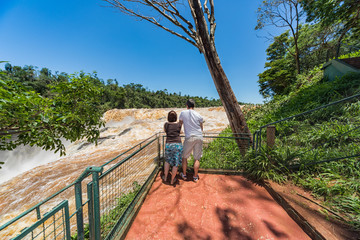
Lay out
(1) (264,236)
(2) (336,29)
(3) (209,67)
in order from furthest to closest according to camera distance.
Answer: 1. (2) (336,29)
2. (3) (209,67)
3. (1) (264,236)

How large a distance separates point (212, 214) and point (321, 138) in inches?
149

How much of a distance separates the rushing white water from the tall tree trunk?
656cm

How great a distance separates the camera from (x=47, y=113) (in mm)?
2086

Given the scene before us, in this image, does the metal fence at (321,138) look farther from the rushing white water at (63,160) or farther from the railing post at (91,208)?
the rushing white water at (63,160)

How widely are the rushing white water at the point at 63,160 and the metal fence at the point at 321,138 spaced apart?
6767 millimetres

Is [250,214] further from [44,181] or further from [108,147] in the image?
[108,147]

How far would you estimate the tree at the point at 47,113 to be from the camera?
5.95ft

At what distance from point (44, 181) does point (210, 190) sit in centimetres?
828

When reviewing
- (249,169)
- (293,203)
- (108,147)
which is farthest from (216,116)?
(293,203)

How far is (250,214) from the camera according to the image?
2.21 metres

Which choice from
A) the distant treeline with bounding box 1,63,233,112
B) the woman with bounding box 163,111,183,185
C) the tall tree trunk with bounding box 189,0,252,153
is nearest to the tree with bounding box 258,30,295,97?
the tall tree trunk with bounding box 189,0,252,153

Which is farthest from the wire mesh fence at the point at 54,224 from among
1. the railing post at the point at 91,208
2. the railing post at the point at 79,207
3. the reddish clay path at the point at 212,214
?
the reddish clay path at the point at 212,214

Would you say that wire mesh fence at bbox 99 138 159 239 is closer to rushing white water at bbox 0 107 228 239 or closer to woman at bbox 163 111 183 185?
woman at bbox 163 111 183 185

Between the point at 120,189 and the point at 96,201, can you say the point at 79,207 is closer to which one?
the point at 96,201
